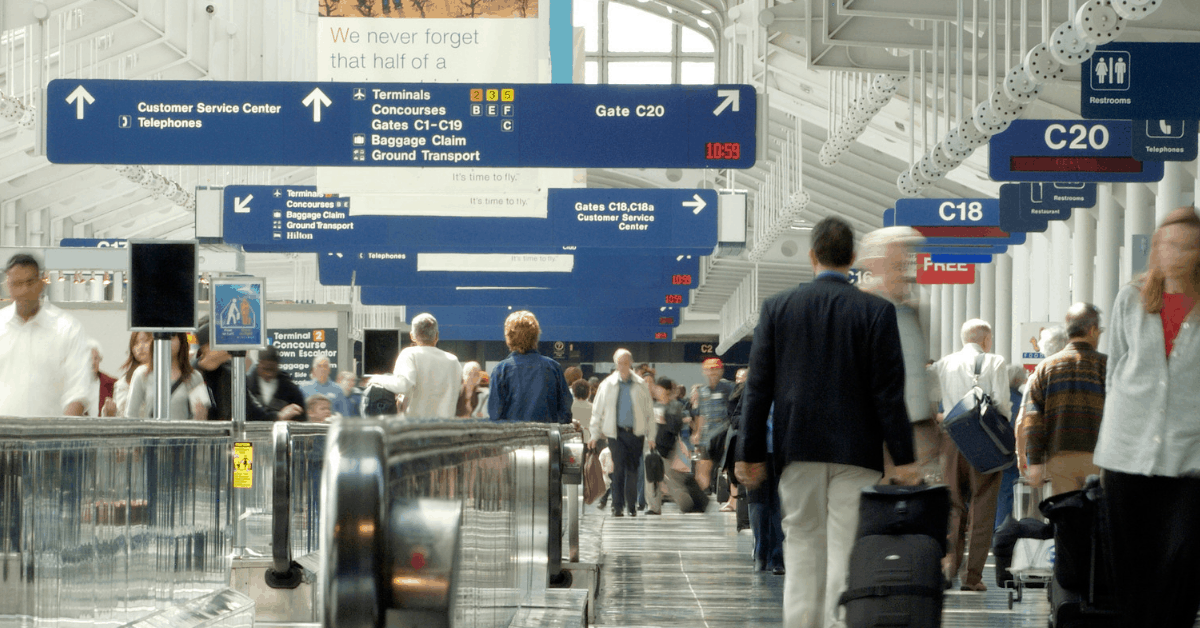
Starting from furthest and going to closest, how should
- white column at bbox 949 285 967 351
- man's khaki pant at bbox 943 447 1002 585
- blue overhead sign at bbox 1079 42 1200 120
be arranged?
white column at bbox 949 285 967 351, blue overhead sign at bbox 1079 42 1200 120, man's khaki pant at bbox 943 447 1002 585

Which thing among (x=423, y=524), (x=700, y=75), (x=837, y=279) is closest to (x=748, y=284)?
(x=700, y=75)

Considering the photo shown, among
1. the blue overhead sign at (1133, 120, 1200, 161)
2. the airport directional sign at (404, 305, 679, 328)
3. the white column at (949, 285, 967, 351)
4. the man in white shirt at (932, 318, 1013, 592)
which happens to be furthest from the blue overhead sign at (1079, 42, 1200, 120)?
the airport directional sign at (404, 305, 679, 328)

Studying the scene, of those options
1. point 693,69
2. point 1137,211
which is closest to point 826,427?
point 1137,211

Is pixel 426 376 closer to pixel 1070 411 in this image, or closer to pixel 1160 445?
pixel 1070 411

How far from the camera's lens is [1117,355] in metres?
4.90

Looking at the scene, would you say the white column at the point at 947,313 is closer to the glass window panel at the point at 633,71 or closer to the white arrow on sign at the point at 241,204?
the glass window panel at the point at 633,71

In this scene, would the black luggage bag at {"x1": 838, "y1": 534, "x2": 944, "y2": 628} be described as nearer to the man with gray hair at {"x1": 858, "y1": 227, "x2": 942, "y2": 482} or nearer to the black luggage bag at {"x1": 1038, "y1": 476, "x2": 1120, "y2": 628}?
the man with gray hair at {"x1": 858, "y1": 227, "x2": 942, "y2": 482}

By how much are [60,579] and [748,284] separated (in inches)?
1345

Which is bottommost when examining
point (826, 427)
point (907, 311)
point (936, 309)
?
point (826, 427)

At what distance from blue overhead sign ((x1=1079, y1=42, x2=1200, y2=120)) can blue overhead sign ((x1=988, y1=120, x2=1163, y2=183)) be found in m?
2.46

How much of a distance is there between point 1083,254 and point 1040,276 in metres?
3.34

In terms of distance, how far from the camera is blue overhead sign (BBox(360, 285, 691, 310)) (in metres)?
31.6

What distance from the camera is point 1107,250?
1839cm

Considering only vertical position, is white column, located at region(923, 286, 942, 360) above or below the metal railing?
above
